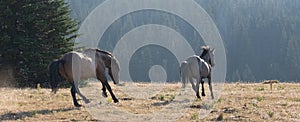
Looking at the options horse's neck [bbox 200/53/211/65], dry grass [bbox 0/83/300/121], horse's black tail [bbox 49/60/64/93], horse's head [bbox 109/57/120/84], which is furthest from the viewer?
horse's neck [bbox 200/53/211/65]

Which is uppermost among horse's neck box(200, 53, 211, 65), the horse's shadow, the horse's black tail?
horse's neck box(200, 53, 211, 65)

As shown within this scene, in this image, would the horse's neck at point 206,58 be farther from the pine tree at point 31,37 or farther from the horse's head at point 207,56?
the pine tree at point 31,37

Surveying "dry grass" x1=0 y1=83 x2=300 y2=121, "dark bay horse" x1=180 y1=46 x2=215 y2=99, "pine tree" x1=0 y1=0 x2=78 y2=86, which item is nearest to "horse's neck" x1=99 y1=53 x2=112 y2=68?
"dry grass" x1=0 y1=83 x2=300 y2=121

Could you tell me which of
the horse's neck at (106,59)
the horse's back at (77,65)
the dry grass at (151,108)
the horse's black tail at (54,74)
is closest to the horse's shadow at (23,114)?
the dry grass at (151,108)

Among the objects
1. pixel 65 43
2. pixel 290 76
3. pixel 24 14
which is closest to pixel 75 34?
pixel 65 43

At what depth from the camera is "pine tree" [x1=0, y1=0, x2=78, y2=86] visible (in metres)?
30.0

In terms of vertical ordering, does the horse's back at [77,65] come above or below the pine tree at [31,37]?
below

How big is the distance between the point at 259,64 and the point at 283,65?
1134 cm

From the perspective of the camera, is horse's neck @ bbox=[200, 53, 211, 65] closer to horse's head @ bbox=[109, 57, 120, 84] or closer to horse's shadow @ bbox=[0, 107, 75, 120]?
horse's head @ bbox=[109, 57, 120, 84]

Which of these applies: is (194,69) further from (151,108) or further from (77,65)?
(77,65)

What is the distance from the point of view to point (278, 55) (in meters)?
185

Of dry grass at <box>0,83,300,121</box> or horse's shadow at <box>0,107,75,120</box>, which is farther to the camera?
dry grass at <box>0,83,300,121</box>

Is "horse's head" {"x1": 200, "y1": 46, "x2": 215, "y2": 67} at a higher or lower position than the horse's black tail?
higher

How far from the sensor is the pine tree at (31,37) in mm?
29953
